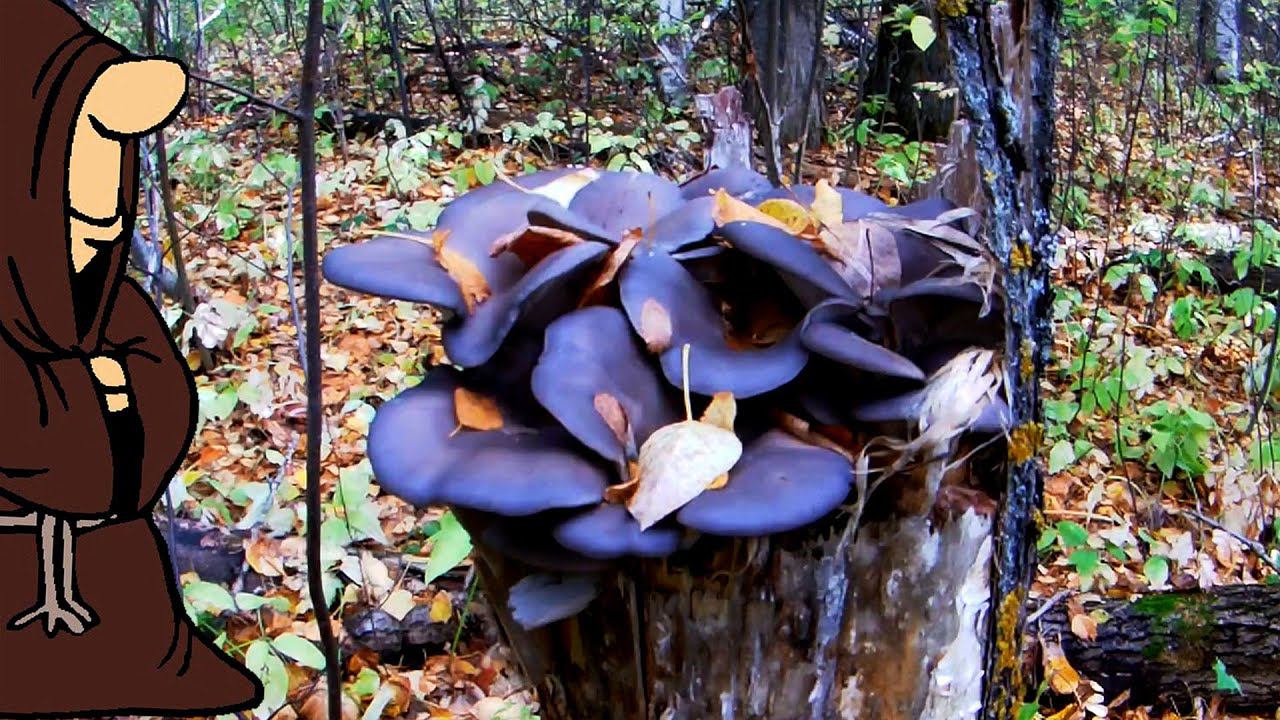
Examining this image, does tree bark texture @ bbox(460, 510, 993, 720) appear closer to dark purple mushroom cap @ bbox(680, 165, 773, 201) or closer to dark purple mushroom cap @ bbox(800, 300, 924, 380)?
dark purple mushroom cap @ bbox(800, 300, 924, 380)

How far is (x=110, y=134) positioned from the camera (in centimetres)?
156

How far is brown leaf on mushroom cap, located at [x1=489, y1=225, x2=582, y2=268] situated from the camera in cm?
166

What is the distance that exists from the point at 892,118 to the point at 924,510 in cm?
775

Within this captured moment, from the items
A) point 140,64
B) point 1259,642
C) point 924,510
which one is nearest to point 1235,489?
point 1259,642

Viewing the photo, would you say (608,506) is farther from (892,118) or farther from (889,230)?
(892,118)

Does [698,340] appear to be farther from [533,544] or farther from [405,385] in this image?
[405,385]

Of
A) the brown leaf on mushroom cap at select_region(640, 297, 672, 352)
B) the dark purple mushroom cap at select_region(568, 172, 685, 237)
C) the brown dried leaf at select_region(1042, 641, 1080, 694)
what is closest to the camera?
the brown leaf on mushroom cap at select_region(640, 297, 672, 352)

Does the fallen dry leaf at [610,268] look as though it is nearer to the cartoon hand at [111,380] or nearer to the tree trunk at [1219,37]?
the cartoon hand at [111,380]

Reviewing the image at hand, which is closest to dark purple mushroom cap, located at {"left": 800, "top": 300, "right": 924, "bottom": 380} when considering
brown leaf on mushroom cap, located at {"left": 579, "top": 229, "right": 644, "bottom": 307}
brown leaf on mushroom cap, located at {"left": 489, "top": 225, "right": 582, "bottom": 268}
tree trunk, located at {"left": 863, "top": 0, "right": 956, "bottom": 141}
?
brown leaf on mushroom cap, located at {"left": 579, "top": 229, "right": 644, "bottom": 307}

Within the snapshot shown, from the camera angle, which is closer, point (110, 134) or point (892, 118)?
point (110, 134)

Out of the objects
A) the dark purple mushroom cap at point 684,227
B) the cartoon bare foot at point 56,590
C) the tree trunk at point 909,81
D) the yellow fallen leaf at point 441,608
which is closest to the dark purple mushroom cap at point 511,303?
the dark purple mushroom cap at point 684,227

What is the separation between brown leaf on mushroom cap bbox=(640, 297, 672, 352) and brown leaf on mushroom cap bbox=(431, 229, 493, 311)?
11.8 inches

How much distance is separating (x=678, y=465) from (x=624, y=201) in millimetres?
647

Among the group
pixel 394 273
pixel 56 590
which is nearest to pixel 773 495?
pixel 394 273
